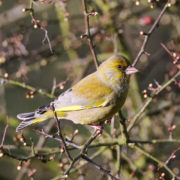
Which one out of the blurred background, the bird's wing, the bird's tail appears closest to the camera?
the bird's tail

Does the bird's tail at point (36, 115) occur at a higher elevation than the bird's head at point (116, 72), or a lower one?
lower

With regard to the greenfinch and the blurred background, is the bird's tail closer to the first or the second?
the greenfinch

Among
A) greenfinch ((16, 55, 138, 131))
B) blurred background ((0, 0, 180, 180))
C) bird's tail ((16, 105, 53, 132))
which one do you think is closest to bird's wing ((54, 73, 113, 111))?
greenfinch ((16, 55, 138, 131))

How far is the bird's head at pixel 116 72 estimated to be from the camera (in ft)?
13.9

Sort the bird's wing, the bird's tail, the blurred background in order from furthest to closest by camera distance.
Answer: the blurred background < the bird's wing < the bird's tail

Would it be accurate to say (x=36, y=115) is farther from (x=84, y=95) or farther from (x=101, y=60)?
(x=101, y=60)

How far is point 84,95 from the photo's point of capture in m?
4.38

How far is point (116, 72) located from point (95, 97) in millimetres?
388

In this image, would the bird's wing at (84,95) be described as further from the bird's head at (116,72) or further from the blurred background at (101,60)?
the blurred background at (101,60)

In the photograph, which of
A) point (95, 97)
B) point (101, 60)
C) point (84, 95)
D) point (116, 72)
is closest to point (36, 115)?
point (84, 95)

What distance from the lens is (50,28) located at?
33.2ft

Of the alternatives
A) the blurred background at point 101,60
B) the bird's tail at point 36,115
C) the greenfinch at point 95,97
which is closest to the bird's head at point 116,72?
the greenfinch at point 95,97

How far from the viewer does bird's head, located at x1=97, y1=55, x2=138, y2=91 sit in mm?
4239

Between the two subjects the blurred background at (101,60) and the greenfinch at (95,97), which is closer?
the greenfinch at (95,97)
